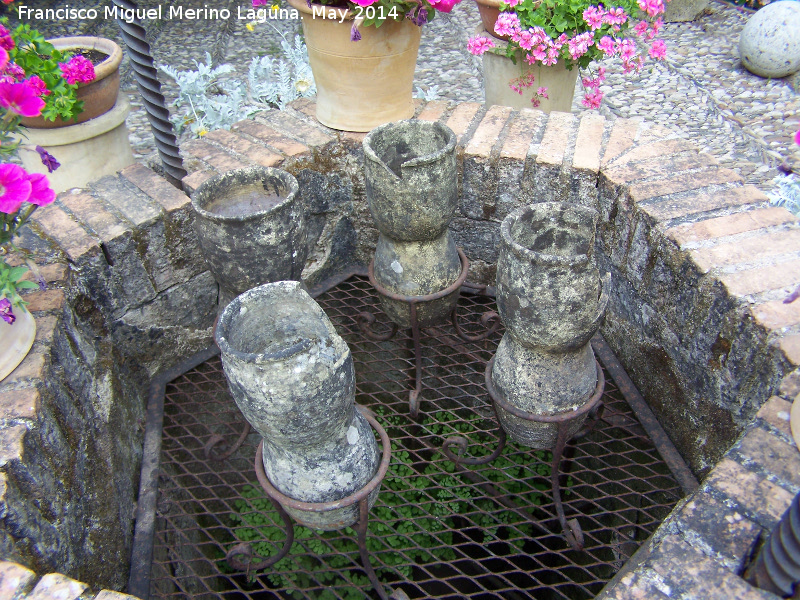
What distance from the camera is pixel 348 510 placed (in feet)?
5.99

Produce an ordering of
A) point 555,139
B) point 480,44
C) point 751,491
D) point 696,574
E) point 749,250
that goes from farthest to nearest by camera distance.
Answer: point 480,44, point 555,139, point 749,250, point 751,491, point 696,574

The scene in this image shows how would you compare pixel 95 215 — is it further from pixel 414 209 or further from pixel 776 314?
pixel 776 314

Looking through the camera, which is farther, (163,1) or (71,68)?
(163,1)

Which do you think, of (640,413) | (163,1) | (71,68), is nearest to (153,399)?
(71,68)

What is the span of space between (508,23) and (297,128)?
119 cm

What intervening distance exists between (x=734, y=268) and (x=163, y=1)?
5853 millimetres

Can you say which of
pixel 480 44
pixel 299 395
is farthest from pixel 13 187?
pixel 480 44

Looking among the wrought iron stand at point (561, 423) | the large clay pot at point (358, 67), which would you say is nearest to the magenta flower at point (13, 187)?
the large clay pot at point (358, 67)

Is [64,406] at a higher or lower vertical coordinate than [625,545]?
higher

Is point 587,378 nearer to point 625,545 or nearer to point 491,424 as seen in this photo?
point 625,545

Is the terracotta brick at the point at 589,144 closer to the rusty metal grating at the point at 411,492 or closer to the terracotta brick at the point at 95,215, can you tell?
the rusty metal grating at the point at 411,492

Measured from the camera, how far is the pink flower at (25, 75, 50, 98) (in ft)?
5.75

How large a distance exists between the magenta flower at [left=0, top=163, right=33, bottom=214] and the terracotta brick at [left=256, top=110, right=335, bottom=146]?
1.28m

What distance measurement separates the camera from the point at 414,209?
2096 mm
